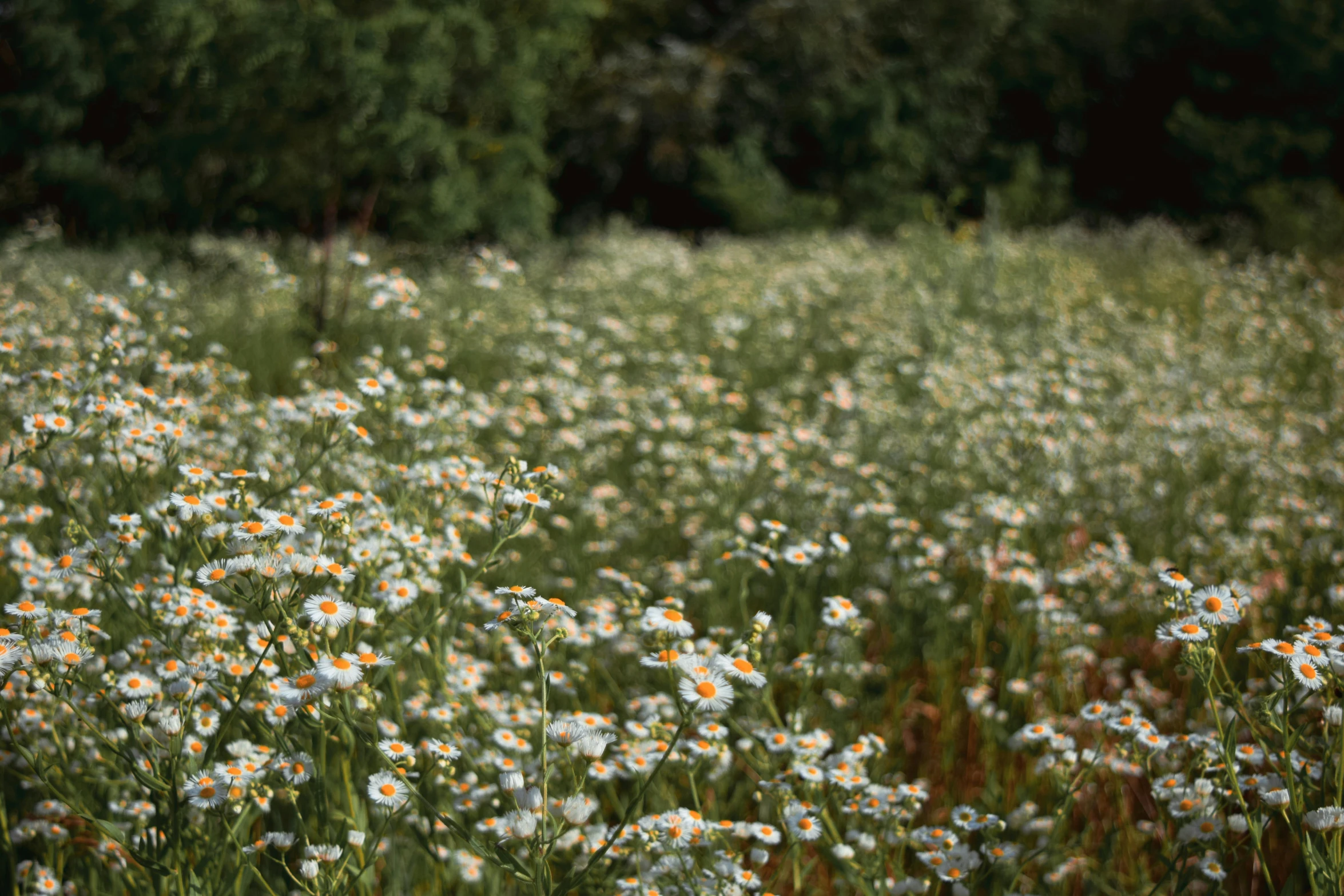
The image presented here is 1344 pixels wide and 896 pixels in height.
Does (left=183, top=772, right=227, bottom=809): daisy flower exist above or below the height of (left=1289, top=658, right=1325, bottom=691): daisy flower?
below

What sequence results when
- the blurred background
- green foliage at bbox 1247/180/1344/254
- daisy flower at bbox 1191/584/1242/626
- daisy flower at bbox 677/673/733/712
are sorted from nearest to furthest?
1. daisy flower at bbox 677/673/733/712
2. daisy flower at bbox 1191/584/1242/626
3. the blurred background
4. green foliage at bbox 1247/180/1344/254

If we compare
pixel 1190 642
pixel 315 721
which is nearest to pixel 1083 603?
pixel 1190 642

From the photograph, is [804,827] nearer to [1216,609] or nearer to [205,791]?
[1216,609]

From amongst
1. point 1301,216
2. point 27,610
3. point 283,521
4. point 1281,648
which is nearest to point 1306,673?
point 1281,648

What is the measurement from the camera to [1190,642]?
136 centimetres

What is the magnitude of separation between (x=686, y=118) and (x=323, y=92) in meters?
11.3

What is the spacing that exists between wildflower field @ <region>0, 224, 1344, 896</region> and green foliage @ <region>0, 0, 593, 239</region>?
96cm

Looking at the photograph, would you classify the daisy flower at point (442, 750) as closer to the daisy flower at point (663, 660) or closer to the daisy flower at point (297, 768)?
the daisy flower at point (297, 768)

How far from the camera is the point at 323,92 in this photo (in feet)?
18.0

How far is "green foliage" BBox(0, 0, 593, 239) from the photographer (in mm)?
5230

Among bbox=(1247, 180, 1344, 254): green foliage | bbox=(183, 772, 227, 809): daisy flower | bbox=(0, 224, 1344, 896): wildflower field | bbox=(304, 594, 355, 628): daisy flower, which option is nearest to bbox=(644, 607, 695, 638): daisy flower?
bbox=(0, 224, 1344, 896): wildflower field

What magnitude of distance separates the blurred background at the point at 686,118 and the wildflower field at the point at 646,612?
134cm

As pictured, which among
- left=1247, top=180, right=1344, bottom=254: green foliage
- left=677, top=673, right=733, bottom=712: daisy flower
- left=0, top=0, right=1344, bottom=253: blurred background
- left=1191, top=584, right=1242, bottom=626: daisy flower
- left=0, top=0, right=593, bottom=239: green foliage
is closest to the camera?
left=677, top=673, right=733, bottom=712: daisy flower

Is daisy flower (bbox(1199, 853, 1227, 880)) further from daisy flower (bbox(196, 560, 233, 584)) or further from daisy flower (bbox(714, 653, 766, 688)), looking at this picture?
daisy flower (bbox(196, 560, 233, 584))
